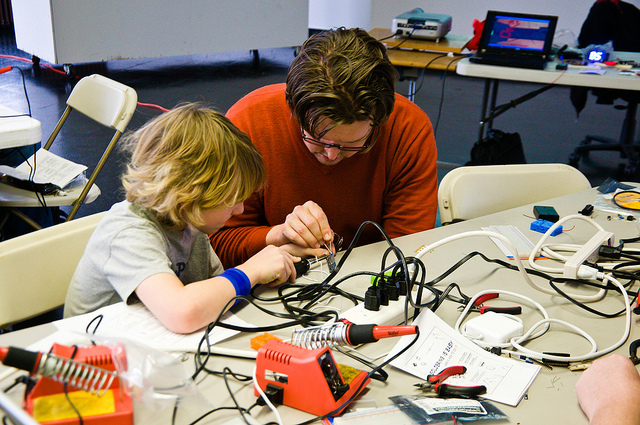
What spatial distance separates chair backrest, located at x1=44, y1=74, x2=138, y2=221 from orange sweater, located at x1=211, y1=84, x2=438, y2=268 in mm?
954

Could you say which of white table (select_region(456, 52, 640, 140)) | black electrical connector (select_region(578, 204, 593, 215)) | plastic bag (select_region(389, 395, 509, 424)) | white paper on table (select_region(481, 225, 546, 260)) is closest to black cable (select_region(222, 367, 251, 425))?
plastic bag (select_region(389, 395, 509, 424))

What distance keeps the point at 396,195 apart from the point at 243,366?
0.82m

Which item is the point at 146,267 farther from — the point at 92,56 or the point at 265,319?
the point at 92,56

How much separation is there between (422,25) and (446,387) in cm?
325

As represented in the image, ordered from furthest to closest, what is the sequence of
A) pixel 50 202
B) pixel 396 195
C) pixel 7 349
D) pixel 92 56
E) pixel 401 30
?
pixel 92 56 → pixel 401 30 → pixel 50 202 → pixel 396 195 → pixel 7 349

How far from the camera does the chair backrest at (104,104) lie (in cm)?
226

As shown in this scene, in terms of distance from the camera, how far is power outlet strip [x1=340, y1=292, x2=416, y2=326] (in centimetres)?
100

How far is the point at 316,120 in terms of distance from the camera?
3.84ft

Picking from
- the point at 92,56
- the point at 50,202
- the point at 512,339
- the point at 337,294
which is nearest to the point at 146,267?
the point at 337,294

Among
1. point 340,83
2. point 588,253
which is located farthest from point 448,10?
point 340,83

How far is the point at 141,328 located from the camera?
969mm

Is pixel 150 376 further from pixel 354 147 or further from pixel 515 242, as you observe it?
pixel 515 242

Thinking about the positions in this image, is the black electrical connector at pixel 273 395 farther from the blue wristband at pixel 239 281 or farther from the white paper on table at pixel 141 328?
the blue wristband at pixel 239 281

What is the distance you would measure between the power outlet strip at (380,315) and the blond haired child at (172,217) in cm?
19
